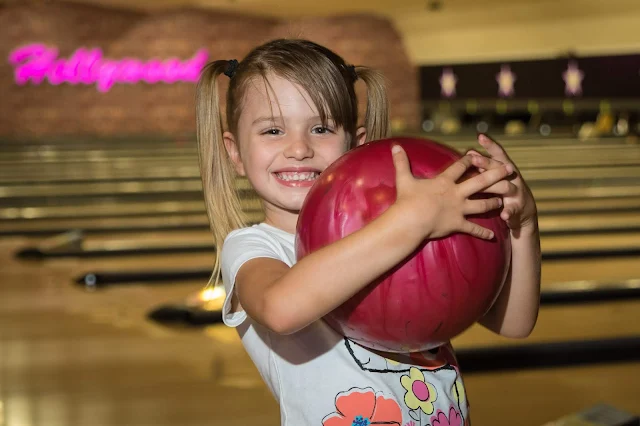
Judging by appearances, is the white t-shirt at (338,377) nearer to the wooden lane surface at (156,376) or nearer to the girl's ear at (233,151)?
the girl's ear at (233,151)

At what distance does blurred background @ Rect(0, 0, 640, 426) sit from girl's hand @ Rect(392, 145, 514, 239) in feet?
1.14

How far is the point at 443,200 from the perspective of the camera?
27.5 inches

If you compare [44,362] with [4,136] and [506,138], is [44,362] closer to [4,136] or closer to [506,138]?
[506,138]

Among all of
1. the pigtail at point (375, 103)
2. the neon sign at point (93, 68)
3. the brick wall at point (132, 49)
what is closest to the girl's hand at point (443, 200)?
the pigtail at point (375, 103)

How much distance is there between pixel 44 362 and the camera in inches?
84.0

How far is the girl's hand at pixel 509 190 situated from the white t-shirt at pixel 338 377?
188 mm

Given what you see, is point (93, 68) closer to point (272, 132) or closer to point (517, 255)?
point (272, 132)

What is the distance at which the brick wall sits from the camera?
11219 millimetres

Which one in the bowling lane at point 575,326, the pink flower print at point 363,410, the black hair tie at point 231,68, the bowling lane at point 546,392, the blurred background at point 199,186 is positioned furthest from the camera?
the bowling lane at point 575,326

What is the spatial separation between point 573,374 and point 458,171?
4.47ft

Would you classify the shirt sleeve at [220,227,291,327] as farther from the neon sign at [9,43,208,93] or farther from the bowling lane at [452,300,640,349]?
the neon sign at [9,43,208,93]

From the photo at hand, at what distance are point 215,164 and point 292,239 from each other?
14cm

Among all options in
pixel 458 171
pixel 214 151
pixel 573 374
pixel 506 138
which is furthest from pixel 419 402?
pixel 506 138

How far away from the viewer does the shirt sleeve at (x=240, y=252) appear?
0.85m
